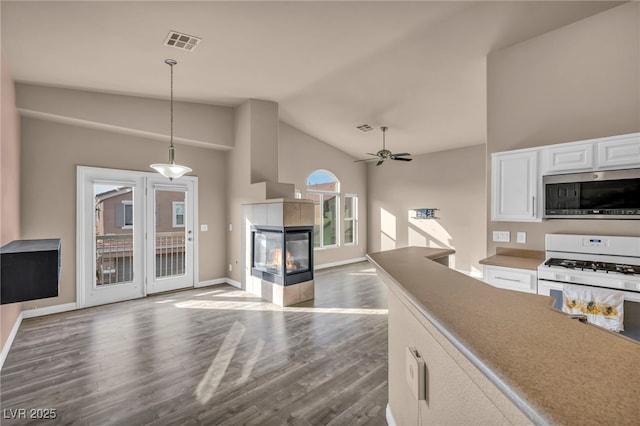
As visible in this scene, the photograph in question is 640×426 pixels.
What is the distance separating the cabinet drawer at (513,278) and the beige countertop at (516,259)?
0.16 ft

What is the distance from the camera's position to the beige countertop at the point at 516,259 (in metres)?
3.03

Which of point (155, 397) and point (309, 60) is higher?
point (309, 60)

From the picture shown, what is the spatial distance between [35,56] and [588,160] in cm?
580

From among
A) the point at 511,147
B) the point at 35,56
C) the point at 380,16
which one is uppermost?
the point at 380,16

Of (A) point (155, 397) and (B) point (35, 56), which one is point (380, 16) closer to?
(B) point (35, 56)

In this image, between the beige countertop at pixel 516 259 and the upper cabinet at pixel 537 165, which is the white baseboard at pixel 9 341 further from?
the upper cabinet at pixel 537 165

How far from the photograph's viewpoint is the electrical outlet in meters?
3.58

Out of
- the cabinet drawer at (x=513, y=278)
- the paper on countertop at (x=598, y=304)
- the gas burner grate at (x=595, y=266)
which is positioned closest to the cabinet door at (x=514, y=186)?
the gas burner grate at (x=595, y=266)

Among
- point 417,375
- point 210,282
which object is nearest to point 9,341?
point 210,282

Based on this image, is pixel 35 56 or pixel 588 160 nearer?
pixel 588 160

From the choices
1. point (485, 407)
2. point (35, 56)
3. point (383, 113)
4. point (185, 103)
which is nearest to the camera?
point (485, 407)

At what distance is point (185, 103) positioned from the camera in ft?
17.3

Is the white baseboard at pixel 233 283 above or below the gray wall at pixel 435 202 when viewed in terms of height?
below

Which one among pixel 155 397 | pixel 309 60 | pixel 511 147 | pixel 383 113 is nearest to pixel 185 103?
pixel 309 60
